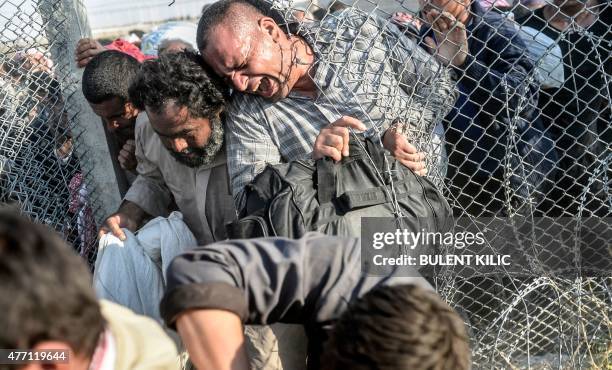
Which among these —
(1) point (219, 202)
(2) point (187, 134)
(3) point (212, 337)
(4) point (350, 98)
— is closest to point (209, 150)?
(2) point (187, 134)

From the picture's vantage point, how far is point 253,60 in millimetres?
2686

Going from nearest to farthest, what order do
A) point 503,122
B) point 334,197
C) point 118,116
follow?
point 334,197
point 503,122
point 118,116

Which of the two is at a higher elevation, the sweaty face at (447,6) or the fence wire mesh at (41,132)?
the sweaty face at (447,6)

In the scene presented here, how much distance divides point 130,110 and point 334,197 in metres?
1.28

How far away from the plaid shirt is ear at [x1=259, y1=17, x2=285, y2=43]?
8cm

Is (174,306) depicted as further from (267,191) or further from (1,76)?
(1,76)

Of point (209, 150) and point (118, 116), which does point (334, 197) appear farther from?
point (118, 116)

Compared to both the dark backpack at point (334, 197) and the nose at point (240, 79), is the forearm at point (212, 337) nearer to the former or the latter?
the dark backpack at point (334, 197)

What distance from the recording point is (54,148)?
3.23 m

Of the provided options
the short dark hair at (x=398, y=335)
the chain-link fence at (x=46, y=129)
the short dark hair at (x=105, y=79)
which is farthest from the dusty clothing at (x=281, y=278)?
the chain-link fence at (x=46, y=129)

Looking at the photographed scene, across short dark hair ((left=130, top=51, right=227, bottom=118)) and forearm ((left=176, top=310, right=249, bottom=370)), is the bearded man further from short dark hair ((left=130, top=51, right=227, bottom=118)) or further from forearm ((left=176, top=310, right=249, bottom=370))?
forearm ((left=176, top=310, right=249, bottom=370))

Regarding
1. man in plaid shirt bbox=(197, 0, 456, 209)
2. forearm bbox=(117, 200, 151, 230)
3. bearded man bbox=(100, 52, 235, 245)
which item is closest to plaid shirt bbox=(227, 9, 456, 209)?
man in plaid shirt bbox=(197, 0, 456, 209)

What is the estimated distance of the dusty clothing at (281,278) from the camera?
1.66m

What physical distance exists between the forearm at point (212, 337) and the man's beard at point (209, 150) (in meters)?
1.22
